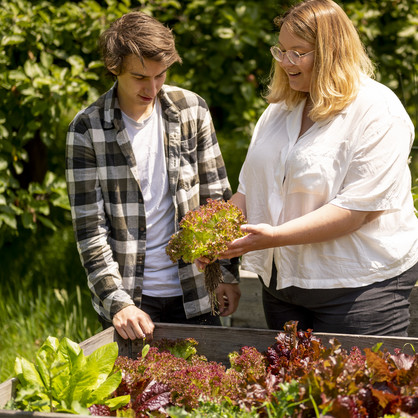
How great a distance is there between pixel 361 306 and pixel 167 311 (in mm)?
893

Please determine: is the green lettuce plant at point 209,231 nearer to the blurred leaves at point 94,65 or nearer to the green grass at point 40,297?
the green grass at point 40,297

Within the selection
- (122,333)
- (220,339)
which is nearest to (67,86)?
(122,333)

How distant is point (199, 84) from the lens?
4973mm

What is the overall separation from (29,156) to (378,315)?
3506 millimetres

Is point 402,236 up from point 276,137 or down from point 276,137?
down

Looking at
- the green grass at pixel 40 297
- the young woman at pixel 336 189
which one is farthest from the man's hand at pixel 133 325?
the green grass at pixel 40 297

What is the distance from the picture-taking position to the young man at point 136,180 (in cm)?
252

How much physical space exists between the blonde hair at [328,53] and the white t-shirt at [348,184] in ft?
0.17

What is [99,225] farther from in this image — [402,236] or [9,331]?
[9,331]

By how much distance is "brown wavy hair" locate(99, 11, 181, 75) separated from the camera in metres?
2.48

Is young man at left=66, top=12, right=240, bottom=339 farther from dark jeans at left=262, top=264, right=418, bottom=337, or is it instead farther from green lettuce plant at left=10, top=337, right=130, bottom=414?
dark jeans at left=262, top=264, right=418, bottom=337

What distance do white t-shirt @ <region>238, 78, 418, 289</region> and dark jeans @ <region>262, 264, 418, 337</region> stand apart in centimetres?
4

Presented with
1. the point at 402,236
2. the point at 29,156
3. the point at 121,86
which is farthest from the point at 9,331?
the point at 402,236

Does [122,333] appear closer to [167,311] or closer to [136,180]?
[167,311]
